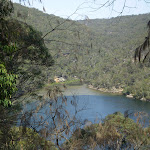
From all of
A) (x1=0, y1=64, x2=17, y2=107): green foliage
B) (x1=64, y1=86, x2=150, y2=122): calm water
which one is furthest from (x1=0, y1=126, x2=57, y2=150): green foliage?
(x1=64, y1=86, x2=150, y2=122): calm water

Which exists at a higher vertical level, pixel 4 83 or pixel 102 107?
pixel 4 83

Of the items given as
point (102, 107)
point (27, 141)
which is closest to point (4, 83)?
point (27, 141)

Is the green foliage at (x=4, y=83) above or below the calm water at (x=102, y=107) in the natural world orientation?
above

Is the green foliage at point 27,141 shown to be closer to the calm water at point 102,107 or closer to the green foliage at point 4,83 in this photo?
the green foliage at point 4,83

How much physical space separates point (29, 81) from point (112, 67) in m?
34.4

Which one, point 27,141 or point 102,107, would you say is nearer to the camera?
point 27,141

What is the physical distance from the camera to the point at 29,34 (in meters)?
3.48

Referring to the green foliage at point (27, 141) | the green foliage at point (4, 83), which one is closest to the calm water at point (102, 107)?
the green foliage at point (27, 141)

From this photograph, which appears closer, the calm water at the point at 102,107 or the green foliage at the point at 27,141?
the green foliage at the point at 27,141

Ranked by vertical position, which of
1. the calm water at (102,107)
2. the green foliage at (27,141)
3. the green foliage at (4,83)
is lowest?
the calm water at (102,107)

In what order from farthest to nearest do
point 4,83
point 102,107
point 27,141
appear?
point 102,107
point 27,141
point 4,83

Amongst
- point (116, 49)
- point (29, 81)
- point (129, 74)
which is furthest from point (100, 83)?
point (29, 81)

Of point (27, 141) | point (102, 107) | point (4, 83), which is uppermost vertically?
point (4, 83)

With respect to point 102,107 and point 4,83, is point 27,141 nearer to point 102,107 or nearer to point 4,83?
point 4,83
